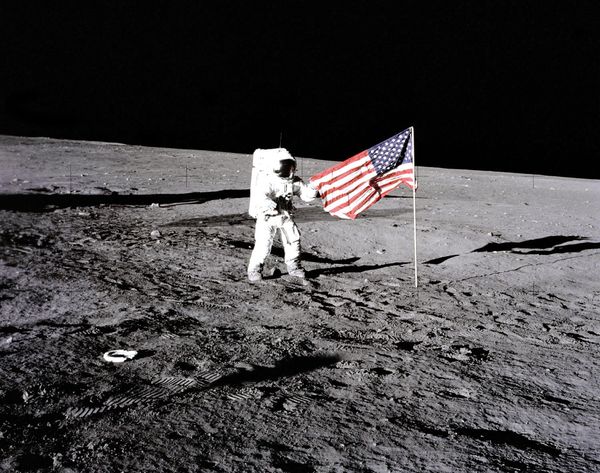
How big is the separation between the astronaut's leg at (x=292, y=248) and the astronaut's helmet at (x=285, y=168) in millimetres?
371

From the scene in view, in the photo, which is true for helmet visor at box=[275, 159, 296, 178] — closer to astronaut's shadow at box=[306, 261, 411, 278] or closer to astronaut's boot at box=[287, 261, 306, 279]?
astronaut's boot at box=[287, 261, 306, 279]

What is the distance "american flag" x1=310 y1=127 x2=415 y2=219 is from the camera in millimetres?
4633

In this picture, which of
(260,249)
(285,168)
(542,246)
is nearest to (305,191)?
(285,168)

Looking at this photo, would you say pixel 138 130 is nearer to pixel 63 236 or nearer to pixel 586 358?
pixel 63 236

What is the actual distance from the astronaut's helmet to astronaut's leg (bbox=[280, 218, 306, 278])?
371mm

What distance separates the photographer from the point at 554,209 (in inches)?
328

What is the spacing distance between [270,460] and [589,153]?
18.6 m

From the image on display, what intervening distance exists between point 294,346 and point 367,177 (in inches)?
80.0

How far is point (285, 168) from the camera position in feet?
14.3

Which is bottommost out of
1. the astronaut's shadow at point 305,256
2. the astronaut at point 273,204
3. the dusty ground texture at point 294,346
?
the dusty ground texture at point 294,346

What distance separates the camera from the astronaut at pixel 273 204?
4355 mm

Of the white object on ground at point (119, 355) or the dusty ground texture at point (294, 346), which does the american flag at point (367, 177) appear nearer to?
the dusty ground texture at point (294, 346)

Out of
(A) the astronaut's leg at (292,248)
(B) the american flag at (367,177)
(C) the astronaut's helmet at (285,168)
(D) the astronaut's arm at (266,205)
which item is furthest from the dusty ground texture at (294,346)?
(C) the astronaut's helmet at (285,168)

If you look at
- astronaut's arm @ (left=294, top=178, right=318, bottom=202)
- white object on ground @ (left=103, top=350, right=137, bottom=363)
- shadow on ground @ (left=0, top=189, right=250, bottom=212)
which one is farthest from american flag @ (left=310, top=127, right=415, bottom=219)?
shadow on ground @ (left=0, top=189, right=250, bottom=212)
